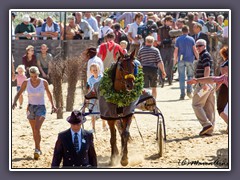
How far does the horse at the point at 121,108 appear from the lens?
1680 centimetres

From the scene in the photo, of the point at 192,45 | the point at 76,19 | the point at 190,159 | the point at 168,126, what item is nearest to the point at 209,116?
the point at 168,126

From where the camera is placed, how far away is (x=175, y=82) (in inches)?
1158

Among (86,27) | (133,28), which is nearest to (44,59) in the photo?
(86,27)

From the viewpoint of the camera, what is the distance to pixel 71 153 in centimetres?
1432

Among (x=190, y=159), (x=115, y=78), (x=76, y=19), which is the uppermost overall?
(x=76, y=19)

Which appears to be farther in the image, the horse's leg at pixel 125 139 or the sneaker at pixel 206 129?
the sneaker at pixel 206 129

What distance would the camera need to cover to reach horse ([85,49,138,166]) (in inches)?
661

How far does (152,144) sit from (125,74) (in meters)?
2.72

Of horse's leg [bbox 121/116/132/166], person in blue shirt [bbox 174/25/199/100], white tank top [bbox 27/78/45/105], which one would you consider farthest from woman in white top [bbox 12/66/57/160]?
person in blue shirt [bbox 174/25/199/100]

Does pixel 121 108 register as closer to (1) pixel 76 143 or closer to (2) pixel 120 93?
(2) pixel 120 93

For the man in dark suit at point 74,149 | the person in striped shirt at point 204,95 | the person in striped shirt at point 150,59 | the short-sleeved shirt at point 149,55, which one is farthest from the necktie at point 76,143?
Answer: the short-sleeved shirt at point 149,55

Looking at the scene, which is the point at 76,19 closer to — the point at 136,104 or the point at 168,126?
the point at 168,126

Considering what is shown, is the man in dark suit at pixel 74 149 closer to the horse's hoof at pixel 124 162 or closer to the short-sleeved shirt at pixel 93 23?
the horse's hoof at pixel 124 162

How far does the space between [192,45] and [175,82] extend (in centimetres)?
441
